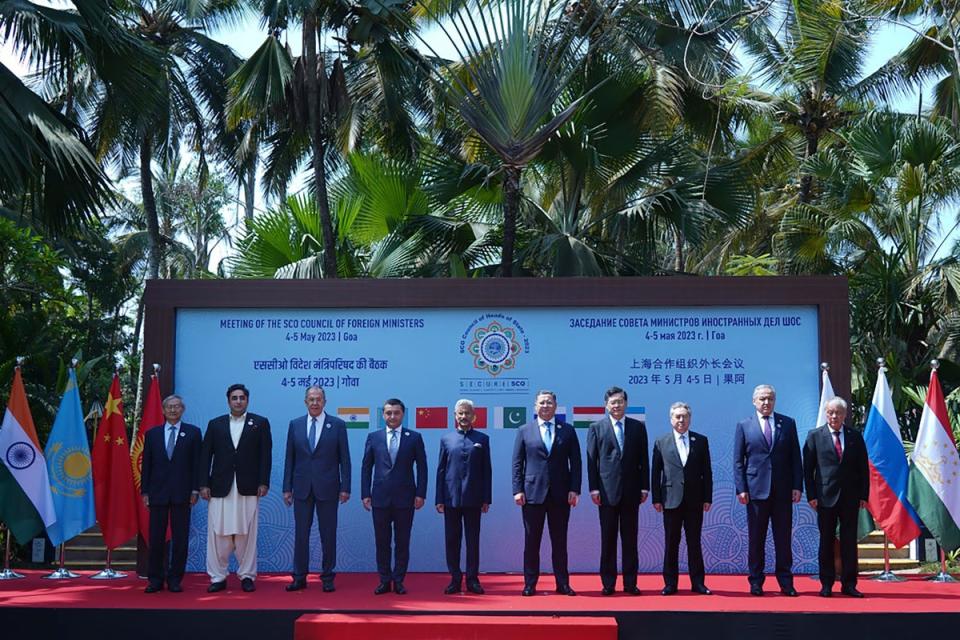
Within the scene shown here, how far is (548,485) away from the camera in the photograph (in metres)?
7.72

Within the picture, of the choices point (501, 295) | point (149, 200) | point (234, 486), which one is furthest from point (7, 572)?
point (149, 200)

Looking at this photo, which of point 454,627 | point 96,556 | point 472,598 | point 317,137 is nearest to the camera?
point 454,627

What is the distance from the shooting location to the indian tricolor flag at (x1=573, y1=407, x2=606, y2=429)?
9.02 m

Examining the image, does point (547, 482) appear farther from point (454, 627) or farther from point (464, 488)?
point (454, 627)

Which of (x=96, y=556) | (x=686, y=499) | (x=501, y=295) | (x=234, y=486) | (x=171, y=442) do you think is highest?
(x=501, y=295)

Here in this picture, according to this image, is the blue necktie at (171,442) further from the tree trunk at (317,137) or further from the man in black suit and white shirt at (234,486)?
the tree trunk at (317,137)

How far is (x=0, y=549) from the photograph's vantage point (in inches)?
436

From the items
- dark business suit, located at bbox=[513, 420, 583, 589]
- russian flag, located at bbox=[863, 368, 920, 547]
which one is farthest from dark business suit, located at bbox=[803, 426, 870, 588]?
dark business suit, located at bbox=[513, 420, 583, 589]

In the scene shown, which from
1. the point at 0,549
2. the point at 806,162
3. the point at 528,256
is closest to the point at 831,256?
the point at 806,162

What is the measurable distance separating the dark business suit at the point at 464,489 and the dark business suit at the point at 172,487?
6.35 feet

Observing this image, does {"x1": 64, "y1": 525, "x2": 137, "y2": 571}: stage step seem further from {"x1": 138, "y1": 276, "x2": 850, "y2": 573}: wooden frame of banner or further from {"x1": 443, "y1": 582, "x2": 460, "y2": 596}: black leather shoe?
{"x1": 443, "y1": 582, "x2": 460, "y2": 596}: black leather shoe

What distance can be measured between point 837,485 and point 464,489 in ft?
9.06

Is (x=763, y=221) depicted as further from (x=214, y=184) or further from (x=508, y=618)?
(x=214, y=184)

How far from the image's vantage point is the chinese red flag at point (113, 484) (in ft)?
28.7
